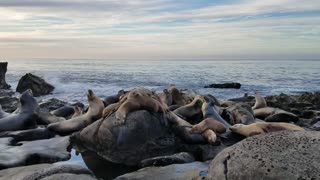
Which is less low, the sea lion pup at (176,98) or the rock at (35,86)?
the sea lion pup at (176,98)

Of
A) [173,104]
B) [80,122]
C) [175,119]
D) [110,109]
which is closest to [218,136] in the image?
[175,119]

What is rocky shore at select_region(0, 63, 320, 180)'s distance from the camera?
534 cm

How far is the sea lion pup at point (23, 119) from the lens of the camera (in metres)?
11.1

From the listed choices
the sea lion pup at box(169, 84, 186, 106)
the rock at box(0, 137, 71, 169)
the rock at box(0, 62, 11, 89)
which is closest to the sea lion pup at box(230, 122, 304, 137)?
the rock at box(0, 137, 71, 169)

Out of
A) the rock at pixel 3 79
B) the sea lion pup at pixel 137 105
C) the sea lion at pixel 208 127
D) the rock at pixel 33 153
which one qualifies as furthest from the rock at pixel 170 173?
the rock at pixel 3 79

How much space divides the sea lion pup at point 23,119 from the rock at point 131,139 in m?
2.65

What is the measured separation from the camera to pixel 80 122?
10812 millimetres

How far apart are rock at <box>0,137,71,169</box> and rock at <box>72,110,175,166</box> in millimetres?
620

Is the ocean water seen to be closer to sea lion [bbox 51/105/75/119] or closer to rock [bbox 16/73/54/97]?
rock [bbox 16/73/54/97]

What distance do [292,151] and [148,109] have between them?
4679 mm

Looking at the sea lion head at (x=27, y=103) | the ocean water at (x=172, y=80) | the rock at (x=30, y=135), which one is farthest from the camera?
the ocean water at (x=172, y=80)

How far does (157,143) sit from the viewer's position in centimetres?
882

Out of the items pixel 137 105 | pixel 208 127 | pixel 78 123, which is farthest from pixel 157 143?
pixel 78 123

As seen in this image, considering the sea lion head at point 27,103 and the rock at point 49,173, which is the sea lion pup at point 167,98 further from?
the rock at point 49,173
